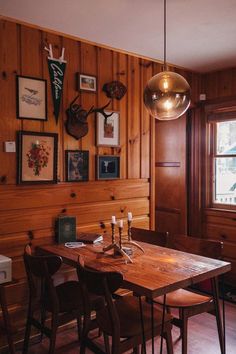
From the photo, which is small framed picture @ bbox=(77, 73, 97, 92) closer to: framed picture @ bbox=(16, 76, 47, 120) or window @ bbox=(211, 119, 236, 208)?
framed picture @ bbox=(16, 76, 47, 120)

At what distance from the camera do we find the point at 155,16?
262 cm

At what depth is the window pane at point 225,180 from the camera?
403 cm

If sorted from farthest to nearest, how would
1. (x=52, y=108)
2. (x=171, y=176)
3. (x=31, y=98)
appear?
(x=171, y=176), (x=52, y=108), (x=31, y=98)

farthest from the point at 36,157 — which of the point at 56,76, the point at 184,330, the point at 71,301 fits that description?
the point at 184,330

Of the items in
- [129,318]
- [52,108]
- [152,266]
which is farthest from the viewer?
[52,108]

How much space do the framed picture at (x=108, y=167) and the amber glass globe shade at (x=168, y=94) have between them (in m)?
1.16

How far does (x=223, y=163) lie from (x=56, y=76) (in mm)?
2205

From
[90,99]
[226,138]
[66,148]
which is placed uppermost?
[90,99]

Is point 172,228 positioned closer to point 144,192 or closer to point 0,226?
point 144,192

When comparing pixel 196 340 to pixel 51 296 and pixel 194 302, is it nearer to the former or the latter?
pixel 194 302

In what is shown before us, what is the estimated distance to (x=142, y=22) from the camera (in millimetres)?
2738

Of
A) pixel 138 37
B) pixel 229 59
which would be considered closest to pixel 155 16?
pixel 138 37

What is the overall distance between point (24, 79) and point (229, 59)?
215cm

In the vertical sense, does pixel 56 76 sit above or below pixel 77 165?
above
